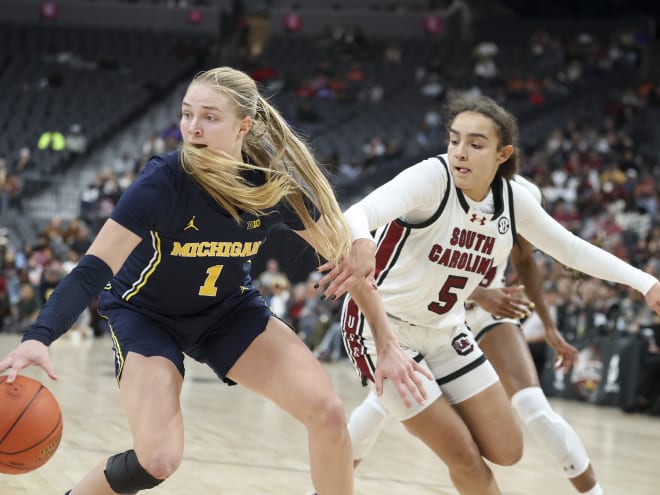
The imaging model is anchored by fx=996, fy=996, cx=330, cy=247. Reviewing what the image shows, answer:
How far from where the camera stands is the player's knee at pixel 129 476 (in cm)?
326

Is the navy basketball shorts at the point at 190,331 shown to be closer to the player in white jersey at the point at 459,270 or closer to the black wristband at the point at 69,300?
the black wristband at the point at 69,300

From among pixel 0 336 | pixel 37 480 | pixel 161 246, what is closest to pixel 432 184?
pixel 161 246

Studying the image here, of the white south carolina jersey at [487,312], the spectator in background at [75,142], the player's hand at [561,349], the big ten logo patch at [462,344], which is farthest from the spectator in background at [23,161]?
the big ten logo patch at [462,344]

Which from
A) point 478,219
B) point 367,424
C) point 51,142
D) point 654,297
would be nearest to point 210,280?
point 478,219

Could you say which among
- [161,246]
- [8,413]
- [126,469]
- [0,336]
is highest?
[161,246]

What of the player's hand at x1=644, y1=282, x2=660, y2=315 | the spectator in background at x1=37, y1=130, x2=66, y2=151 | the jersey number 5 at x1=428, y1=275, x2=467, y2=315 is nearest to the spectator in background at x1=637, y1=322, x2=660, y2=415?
the player's hand at x1=644, y1=282, x2=660, y2=315

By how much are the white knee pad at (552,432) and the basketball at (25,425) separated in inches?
92.8

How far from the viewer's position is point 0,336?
50.2 feet

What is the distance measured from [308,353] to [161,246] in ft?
2.13

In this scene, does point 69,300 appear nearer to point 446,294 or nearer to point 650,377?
point 446,294

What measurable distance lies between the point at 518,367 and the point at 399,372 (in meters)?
1.67

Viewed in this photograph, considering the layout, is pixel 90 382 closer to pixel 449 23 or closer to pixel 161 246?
pixel 161 246

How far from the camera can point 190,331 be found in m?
3.63

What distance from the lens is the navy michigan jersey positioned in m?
3.37
